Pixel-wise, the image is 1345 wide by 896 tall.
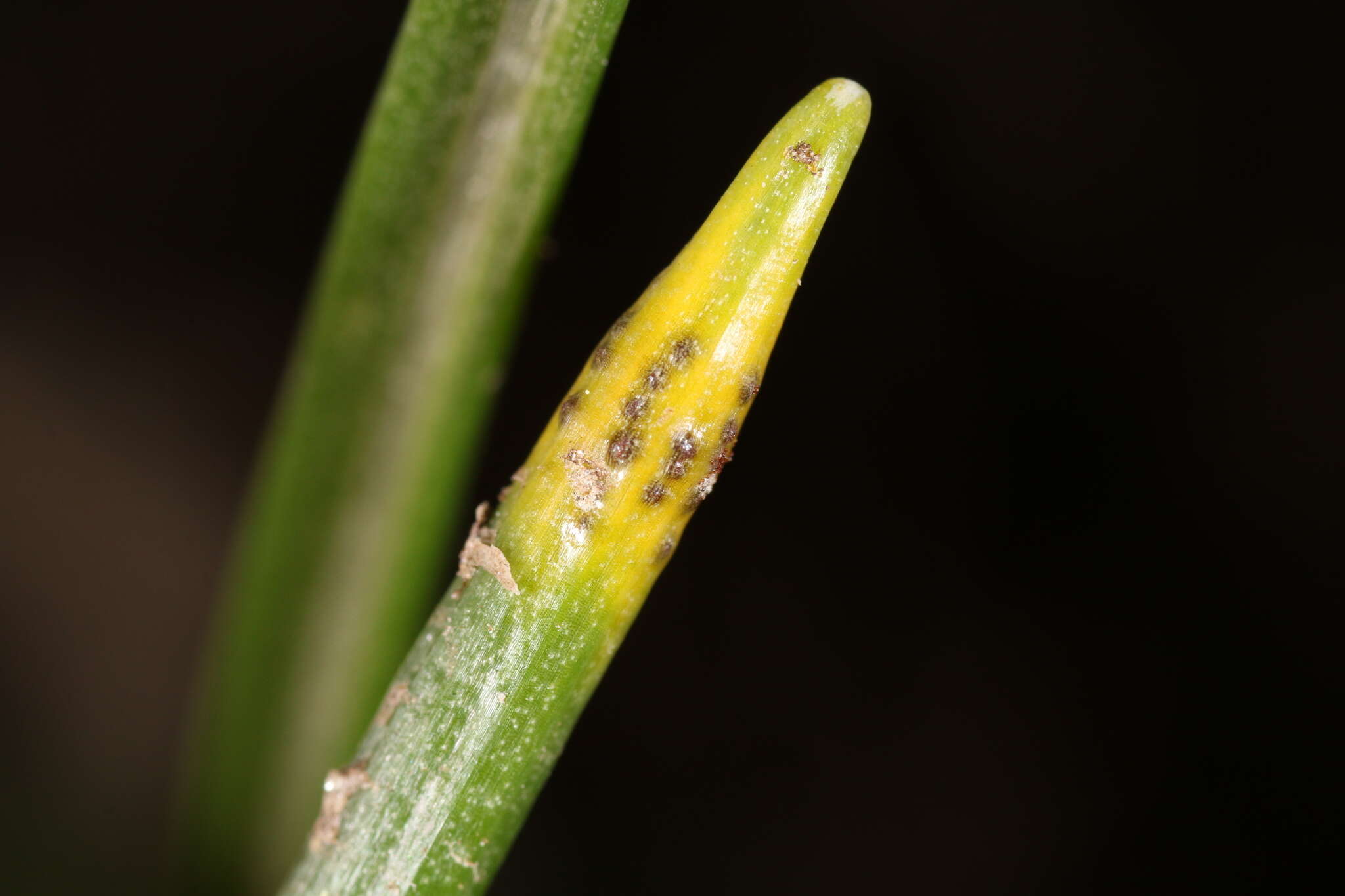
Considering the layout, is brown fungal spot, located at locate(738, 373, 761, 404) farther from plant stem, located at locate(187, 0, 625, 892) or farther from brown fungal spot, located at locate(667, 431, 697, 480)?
plant stem, located at locate(187, 0, 625, 892)

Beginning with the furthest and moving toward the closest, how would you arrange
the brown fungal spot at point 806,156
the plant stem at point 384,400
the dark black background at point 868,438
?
the dark black background at point 868,438, the plant stem at point 384,400, the brown fungal spot at point 806,156

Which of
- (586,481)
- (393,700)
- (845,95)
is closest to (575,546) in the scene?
(586,481)

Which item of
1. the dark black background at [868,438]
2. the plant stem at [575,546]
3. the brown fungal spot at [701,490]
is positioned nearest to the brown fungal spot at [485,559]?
the plant stem at [575,546]

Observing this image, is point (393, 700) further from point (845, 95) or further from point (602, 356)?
point (845, 95)

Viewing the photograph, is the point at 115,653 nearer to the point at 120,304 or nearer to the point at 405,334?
the point at 120,304

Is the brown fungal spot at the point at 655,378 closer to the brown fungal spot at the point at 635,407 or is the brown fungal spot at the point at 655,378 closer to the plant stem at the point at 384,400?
the brown fungal spot at the point at 635,407
